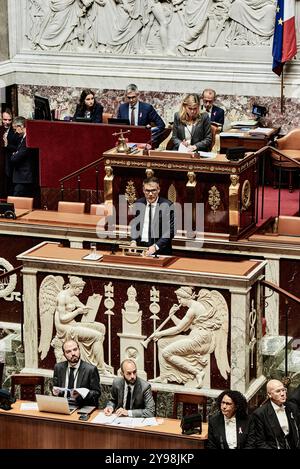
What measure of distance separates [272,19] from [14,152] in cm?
359

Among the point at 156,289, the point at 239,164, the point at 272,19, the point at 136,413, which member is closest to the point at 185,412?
the point at 136,413

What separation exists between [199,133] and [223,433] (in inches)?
162

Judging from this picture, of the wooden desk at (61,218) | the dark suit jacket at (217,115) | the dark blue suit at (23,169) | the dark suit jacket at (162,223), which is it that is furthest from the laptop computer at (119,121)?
the dark suit jacket at (162,223)

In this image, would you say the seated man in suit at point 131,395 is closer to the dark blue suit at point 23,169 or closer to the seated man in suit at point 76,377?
the seated man in suit at point 76,377

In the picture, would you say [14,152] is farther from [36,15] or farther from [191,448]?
[191,448]

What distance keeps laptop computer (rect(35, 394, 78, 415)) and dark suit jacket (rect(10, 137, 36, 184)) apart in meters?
5.01

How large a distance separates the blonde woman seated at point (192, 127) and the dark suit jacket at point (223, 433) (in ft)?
12.6

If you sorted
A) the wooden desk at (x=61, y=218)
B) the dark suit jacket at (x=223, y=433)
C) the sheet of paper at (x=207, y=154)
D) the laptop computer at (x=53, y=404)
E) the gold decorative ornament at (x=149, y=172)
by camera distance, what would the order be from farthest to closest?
the wooden desk at (x=61, y=218)
the gold decorative ornament at (x=149, y=172)
the sheet of paper at (x=207, y=154)
the laptop computer at (x=53, y=404)
the dark suit jacket at (x=223, y=433)

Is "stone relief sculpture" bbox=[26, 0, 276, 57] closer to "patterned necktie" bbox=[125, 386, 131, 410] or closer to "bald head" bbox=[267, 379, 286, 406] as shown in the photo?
"patterned necktie" bbox=[125, 386, 131, 410]

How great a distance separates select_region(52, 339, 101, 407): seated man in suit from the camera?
1166cm

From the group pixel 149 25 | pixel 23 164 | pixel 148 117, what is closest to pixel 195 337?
pixel 148 117

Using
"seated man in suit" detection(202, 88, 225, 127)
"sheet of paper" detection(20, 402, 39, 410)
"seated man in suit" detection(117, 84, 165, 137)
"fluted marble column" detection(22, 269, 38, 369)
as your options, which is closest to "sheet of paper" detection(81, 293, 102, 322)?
"fluted marble column" detection(22, 269, 38, 369)

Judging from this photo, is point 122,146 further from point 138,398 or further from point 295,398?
point 295,398

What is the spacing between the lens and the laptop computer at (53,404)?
11.3 meters
